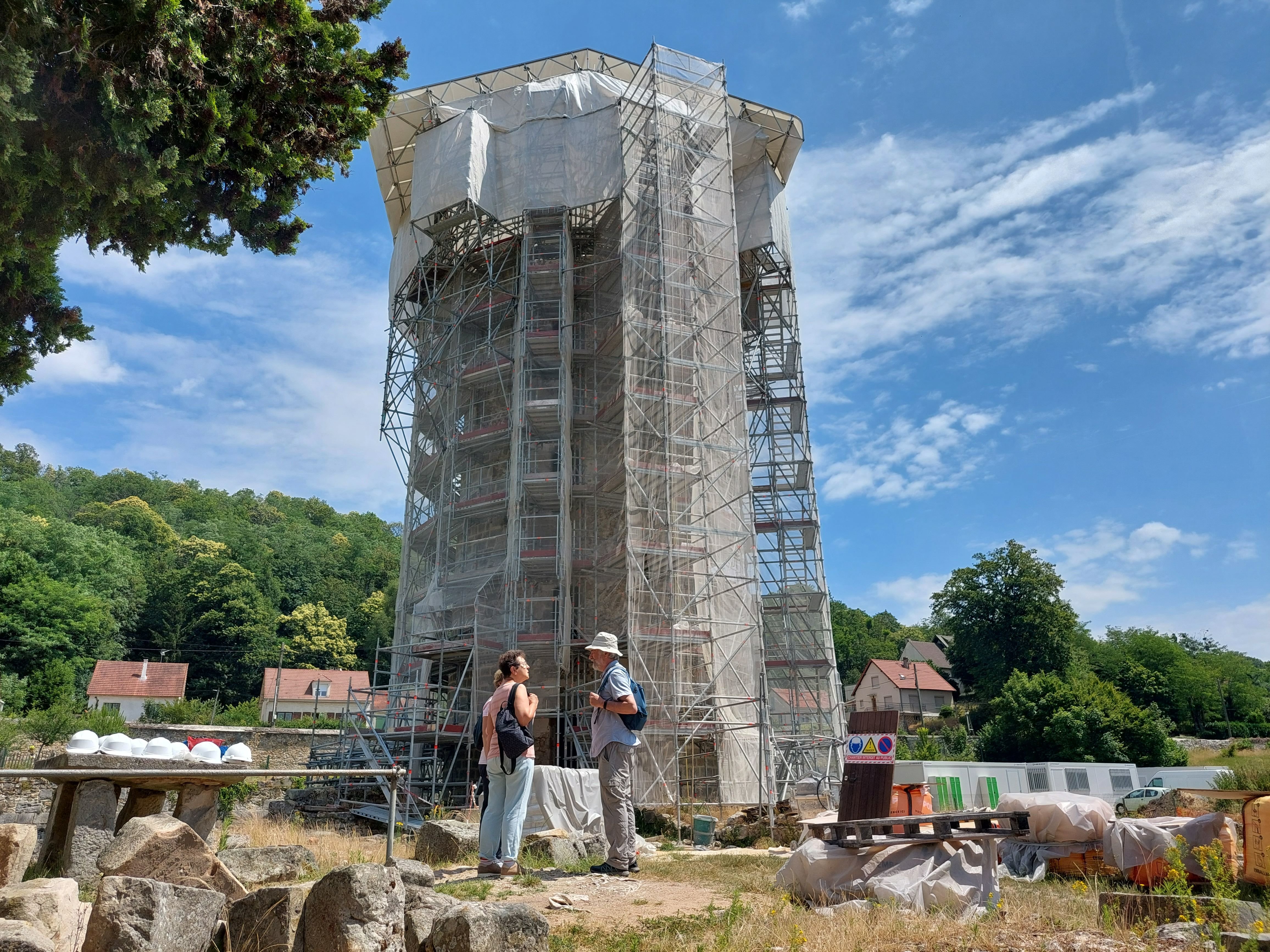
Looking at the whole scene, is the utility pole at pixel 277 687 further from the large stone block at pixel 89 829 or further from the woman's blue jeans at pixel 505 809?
the woman's blue jeans at pixel 505 809

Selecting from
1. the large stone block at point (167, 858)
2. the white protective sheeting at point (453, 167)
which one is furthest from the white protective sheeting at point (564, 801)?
the white protective sheeting at point (453, 167)

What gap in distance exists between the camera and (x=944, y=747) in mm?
43531

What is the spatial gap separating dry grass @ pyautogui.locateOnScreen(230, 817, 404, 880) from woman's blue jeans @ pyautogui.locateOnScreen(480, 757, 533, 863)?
860 millimetres

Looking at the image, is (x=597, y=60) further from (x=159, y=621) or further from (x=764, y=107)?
(x=159, y=621)

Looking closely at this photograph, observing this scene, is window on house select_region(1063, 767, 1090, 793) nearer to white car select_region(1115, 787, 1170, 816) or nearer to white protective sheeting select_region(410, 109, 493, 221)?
white car select_region(1115, 787, 1170, 816)

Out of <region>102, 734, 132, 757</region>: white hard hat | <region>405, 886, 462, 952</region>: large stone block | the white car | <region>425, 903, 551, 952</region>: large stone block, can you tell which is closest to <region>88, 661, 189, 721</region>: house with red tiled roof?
the white car

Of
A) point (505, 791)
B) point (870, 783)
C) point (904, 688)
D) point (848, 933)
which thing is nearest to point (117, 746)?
point (505, 791)

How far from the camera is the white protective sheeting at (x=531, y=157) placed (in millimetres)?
27969

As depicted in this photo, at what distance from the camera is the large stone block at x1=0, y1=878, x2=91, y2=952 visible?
3887mm

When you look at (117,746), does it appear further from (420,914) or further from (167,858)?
(420,914)

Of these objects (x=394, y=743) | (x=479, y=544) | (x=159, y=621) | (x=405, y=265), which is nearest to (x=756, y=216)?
(x=405, y=265)

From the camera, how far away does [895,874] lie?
680cm

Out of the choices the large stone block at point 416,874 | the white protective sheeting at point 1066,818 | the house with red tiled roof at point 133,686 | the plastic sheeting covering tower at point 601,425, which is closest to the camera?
the large stone block at point 416,874

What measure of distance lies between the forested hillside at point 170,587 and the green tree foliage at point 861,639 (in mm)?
38677
